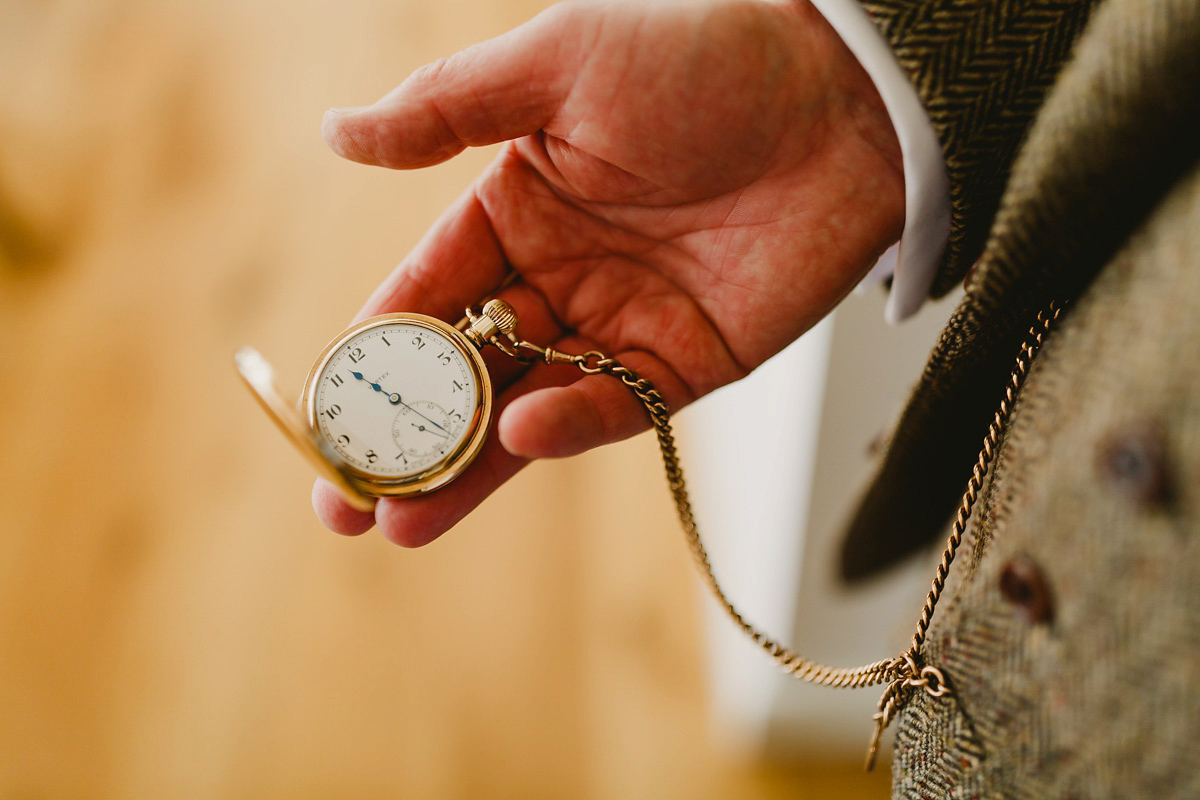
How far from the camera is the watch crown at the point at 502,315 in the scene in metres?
0.95

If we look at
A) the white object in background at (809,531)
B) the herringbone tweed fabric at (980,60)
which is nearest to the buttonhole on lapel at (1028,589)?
the herringbone tweed fabric at (980,60)

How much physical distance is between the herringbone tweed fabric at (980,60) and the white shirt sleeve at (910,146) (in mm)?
29

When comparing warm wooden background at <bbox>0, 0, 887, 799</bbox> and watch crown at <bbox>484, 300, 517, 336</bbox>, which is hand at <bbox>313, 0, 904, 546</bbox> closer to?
A: watch crown at <bbox>484, 300, 517, 336</bbox>

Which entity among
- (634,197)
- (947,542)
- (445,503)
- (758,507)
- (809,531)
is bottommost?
(758,507)

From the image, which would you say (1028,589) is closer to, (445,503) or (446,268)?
(445,503)

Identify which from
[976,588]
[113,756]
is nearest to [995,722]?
[976,588]

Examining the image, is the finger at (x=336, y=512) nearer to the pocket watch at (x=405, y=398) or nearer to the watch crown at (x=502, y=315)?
the pocket watch at (x=405, y=398)

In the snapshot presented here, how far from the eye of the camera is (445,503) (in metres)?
0.90

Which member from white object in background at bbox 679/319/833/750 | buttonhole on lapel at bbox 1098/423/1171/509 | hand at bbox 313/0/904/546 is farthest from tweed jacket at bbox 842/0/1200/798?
white object in background at bbox 679/319/833/750

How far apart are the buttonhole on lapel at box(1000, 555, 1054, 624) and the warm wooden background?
52.9 inches

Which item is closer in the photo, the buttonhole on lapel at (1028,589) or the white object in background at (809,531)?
the buttonhole on lapel at (1028,589)

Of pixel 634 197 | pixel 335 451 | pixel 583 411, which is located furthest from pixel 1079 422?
pixel 335 451

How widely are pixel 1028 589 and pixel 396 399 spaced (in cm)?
70

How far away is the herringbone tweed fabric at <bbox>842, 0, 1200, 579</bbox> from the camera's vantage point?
1.48ft
